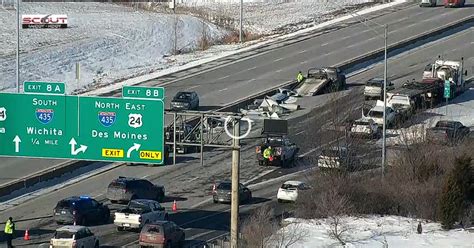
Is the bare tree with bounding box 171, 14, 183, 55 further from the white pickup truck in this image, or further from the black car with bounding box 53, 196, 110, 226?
the white pickup truck

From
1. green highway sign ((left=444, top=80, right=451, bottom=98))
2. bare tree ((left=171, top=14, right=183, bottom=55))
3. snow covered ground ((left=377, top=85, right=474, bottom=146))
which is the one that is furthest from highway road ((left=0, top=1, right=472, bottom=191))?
green highway sign ((left=444, top=80, right=451, bottom=98))

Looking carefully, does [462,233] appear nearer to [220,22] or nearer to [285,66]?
[285,66]

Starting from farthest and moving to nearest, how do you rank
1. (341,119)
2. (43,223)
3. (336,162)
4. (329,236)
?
(341,119) → (336,162) → (43,223) → (329,236)

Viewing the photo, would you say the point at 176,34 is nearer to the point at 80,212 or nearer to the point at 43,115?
the point at 80,212

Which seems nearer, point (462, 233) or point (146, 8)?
point (462, 233)

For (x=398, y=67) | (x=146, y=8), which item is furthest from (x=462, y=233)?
(x=146, y=8)

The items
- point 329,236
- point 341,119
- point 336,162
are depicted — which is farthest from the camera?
point 341,119
